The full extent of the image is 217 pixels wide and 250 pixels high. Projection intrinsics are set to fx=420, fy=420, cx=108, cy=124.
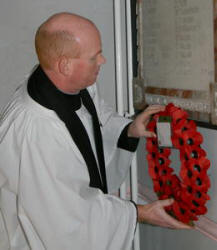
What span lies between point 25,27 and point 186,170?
1.16 meters

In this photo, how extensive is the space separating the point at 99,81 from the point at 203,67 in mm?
828

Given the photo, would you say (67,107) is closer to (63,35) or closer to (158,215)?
(63,35)

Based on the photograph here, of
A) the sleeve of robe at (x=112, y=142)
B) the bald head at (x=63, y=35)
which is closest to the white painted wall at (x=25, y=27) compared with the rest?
the sleeve of robe at (x=112, y=142)

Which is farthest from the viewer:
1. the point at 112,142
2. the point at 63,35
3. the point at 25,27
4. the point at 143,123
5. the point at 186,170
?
the point at 25,27

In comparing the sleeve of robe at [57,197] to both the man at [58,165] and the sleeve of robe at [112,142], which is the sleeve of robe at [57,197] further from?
the sleeve of robe at [112,142]

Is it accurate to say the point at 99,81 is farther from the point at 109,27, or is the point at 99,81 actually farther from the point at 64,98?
the point at 64,98

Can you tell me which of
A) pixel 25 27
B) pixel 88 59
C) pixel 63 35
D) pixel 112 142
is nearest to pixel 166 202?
pixel 112 142

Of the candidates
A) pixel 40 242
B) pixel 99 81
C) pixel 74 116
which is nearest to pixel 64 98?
pixel 74 116

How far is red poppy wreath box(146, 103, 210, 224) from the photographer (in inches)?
53.1

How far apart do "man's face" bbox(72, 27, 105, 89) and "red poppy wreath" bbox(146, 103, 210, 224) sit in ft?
0.95

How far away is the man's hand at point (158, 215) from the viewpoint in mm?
1391

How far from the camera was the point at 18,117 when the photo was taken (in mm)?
1361

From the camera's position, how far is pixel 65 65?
4.34ft

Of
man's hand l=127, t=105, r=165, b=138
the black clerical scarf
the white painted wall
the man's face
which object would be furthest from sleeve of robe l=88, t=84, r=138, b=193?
Result: the white painted wall
